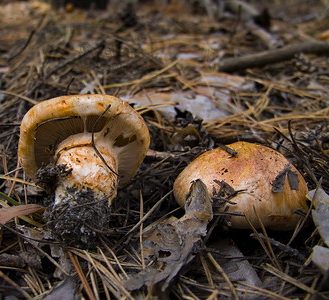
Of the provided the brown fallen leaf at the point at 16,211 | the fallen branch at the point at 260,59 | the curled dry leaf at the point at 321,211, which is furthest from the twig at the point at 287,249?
the fallen branch at the point at 260,59

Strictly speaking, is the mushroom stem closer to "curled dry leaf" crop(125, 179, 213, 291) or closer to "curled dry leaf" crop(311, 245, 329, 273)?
"curled dry leaf" crop(125, 179, 213, 291)

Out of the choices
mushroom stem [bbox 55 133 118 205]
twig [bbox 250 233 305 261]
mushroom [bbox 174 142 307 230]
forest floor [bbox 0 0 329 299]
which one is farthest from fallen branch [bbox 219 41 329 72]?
twig [bbox 250 233 305 261]

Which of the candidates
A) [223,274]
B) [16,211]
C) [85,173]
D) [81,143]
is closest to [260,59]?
[81,143]

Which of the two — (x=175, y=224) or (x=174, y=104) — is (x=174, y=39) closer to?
(x=174, y=104)

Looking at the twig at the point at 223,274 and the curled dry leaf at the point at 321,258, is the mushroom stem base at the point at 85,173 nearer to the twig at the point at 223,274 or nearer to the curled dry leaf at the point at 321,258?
the twig at the point at 223,274

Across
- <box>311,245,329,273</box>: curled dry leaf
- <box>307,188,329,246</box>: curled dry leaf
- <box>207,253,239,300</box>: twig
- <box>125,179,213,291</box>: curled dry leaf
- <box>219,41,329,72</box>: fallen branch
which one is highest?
<box>311,245,329,273</box>: curled dry leaf

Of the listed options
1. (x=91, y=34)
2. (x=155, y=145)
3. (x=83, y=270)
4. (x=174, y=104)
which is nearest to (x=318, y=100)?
(x=174, y=104)
